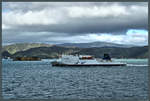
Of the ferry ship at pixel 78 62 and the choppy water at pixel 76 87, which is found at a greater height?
the choppy water at pixel 76 87

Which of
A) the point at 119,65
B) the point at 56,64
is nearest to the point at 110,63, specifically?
the point at 119,65

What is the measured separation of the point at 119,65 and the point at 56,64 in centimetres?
2844

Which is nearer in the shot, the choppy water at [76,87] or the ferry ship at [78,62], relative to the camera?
the choppy water at [76,87]

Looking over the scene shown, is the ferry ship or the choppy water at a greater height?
the choppy water

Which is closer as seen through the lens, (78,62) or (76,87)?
(76,87)

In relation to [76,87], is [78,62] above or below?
below

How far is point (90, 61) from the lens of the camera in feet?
396

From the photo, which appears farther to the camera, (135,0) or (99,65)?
(99,65)

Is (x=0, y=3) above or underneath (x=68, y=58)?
above

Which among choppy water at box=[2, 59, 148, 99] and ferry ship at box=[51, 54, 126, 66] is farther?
ferry ship at box=[51, 54, 126, 66]

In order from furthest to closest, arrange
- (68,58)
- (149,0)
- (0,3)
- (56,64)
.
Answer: (56,64) < (68,58) < (0,3) < (149,0)

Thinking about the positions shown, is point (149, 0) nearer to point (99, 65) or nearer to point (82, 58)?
point (99, 65)

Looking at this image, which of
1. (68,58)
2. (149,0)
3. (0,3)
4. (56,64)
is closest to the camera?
(149,0)

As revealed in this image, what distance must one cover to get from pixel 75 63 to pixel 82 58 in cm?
1349
